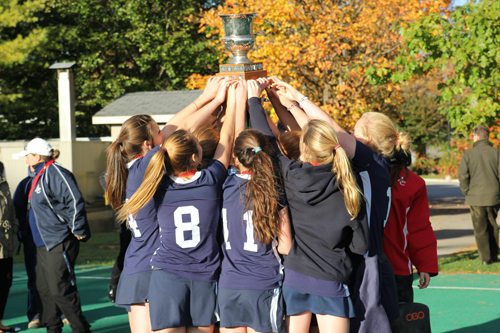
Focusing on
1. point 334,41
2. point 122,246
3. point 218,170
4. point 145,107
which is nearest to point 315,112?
point 218,170

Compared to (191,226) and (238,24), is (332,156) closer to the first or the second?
(191,226)

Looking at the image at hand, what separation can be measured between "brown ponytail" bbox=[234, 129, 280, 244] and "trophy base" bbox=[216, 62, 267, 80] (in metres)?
0.88

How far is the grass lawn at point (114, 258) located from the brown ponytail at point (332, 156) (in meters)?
6.12

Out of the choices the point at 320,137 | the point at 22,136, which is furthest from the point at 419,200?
the point at 22,136

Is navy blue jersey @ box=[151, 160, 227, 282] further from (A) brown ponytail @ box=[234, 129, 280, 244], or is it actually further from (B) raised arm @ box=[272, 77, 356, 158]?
(B) raised arm @ box=[272, 77, 356, 158]

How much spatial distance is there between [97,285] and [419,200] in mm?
5796

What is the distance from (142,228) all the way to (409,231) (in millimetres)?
1904

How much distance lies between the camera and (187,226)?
313 cm

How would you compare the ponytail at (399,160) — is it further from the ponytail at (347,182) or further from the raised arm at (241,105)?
the raised arm at (241,105)

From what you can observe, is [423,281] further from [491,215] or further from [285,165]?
[491,215]

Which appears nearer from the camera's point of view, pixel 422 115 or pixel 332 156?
pixel 332 156

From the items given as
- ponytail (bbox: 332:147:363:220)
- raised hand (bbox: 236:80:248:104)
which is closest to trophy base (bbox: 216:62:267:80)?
raised hand (bbox: 236:80:248:104)

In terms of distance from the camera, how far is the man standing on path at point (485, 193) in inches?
337

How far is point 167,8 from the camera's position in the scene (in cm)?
2212
